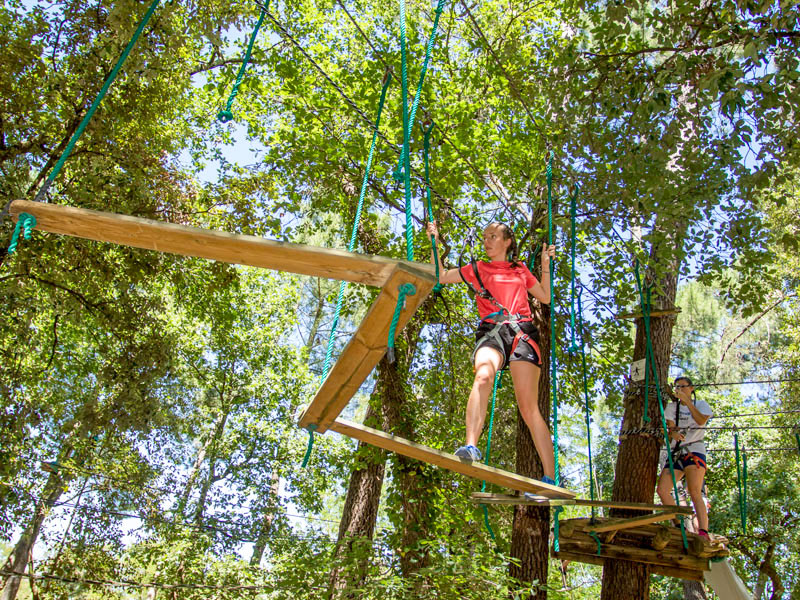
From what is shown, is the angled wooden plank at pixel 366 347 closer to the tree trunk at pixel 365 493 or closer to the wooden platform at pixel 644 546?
the wooden platform at pixel 644 546

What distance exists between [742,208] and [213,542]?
1108cm

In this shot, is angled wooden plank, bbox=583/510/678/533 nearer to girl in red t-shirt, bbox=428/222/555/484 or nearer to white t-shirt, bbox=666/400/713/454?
girl in red t-shirt, bbox=428/222/555/484

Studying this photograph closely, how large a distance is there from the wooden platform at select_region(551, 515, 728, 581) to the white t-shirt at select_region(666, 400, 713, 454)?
2.34 ft

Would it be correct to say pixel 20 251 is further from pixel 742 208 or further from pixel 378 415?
pixel 742 208

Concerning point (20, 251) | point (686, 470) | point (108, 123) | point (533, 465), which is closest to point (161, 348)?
point (20, 251)

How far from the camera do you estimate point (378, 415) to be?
7.38 meters

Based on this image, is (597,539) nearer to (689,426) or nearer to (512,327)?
(689,426)

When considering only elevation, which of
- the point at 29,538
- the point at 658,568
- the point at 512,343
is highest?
the point at 512,343

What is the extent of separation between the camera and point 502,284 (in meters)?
3.49

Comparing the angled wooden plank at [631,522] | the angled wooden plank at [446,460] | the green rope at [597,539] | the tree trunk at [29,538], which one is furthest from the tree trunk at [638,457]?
the tree trunk at [29,538]

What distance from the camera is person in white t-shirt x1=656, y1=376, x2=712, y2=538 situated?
5.05 m

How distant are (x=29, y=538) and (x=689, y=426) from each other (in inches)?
450

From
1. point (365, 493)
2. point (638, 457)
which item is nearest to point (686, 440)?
point (638, 457)

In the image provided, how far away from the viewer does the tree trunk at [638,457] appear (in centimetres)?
512
